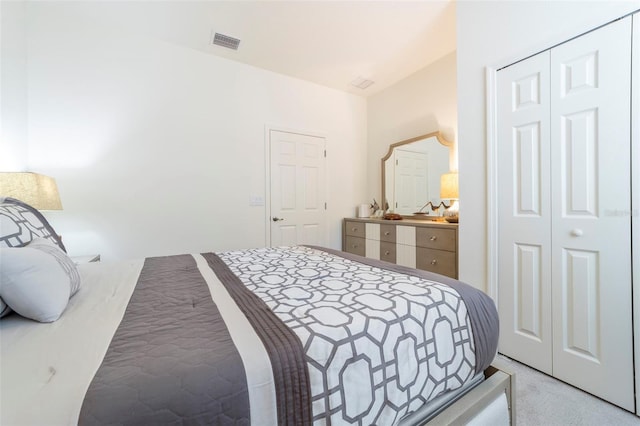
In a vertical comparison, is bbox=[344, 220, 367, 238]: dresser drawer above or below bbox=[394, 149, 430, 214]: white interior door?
below

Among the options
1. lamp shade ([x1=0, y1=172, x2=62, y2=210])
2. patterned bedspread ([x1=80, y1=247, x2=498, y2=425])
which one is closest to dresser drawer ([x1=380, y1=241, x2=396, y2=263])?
patterned bedspread ([x1=80, y1=247, x2=498, y2=425])

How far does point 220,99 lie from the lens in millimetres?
3066

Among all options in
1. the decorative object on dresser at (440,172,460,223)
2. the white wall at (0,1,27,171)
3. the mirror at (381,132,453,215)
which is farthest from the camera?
the mirror at (381,132,453,215)

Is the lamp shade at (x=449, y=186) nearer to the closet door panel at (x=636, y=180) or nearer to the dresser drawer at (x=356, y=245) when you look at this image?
the dresser drawer at (x=356, y=245)

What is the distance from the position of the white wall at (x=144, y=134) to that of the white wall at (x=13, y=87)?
8 centimetres

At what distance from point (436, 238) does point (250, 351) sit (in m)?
2.27

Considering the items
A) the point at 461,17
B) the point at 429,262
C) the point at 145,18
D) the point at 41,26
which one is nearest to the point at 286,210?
the point at 429,262

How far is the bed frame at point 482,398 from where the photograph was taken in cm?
93

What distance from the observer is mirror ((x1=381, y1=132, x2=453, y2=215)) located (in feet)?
10.1

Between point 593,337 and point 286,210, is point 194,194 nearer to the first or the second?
point 286,210

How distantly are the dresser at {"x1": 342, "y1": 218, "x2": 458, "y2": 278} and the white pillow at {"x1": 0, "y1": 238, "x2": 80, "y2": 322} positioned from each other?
2.51 metres

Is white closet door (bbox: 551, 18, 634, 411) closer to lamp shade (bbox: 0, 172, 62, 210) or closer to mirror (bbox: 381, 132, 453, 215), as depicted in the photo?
mirror (bbox: 381, 132, 453, 215)

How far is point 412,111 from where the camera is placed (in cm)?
343

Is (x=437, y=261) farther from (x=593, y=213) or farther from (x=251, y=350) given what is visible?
(x=251, y=350)
